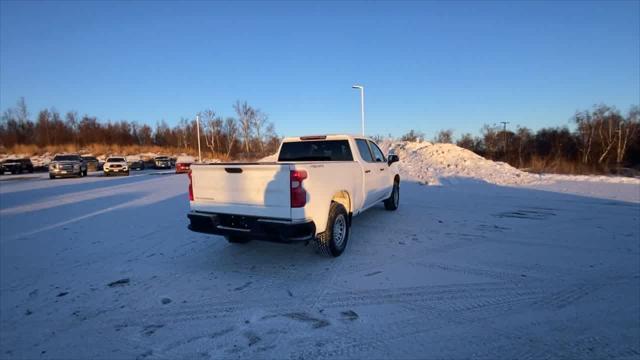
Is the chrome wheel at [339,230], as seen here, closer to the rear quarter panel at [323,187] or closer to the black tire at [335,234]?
the black tire at [335,234]

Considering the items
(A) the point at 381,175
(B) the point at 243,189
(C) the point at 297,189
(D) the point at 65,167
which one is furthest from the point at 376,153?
(D) the point at 65,167

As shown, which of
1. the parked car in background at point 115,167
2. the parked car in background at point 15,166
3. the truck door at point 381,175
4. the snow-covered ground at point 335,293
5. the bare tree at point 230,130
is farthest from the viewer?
the bare tree at point 230,130

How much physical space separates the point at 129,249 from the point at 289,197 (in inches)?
145

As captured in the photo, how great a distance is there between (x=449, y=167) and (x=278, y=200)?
1723 centimetres

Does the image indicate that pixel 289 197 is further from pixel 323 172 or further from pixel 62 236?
pixel 62 236

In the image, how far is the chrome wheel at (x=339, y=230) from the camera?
17.6 ft

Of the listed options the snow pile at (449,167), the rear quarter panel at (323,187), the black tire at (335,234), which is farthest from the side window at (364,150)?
the snow pile at (449,167)

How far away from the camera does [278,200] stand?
4.55m

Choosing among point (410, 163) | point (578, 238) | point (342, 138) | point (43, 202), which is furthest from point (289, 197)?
point (410, 163)

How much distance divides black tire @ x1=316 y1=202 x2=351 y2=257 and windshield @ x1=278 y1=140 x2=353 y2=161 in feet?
5.22

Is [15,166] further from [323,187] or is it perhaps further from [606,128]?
[606,128]

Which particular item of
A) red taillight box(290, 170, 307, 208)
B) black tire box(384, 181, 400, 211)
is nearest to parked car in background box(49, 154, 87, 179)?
black tire box(384, 181, 400, 211)

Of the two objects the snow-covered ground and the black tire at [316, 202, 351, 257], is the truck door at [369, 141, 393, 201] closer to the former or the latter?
the snow-covered ground

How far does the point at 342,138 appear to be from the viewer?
267 inches
